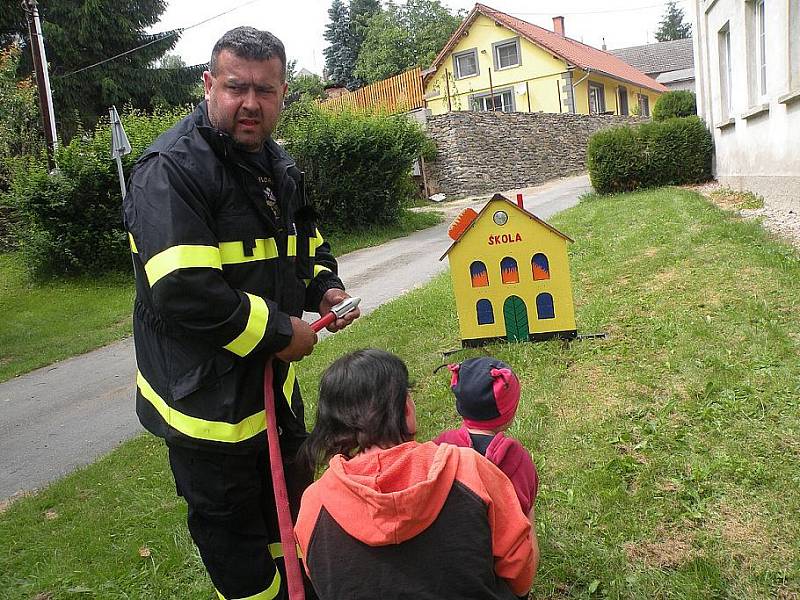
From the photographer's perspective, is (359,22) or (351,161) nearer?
(351,161)

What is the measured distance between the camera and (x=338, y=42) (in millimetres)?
60656

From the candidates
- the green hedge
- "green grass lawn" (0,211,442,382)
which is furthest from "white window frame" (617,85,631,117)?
"green grass lawn" (0,211,442,382)

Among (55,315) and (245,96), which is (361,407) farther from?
(55,315)

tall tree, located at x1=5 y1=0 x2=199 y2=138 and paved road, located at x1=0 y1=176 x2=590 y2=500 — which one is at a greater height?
tall tree, located at x1=5 y1=0 x2=199 y2=138

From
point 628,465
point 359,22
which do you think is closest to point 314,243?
point 628,465

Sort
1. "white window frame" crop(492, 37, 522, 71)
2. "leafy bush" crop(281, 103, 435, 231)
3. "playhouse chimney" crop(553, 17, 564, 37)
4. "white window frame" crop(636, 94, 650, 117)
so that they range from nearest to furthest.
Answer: "leafy bush" crop(281, 103, 435, 231) → "white window frame" crop(492, 37, 522, 71) → "white window frame" crop(636, 94, 650, 117) → "playhouse chimney" crop(553, 17, 564, 37)

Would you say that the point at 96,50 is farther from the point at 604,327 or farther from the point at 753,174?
the point at 604,327

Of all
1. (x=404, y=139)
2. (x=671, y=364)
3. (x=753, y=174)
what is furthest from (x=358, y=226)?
(x=671, y=364)

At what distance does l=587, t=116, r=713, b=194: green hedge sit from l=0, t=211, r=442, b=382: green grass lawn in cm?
624

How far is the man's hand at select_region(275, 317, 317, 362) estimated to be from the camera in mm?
2201

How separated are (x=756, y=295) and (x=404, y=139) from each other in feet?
43.6

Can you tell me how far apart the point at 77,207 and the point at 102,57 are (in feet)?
40.9

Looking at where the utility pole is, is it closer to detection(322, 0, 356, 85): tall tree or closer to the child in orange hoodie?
the child in orange hoodie

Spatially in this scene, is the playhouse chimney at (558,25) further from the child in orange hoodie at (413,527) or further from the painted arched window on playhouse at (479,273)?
the child in orange hoodie at (413,527)
